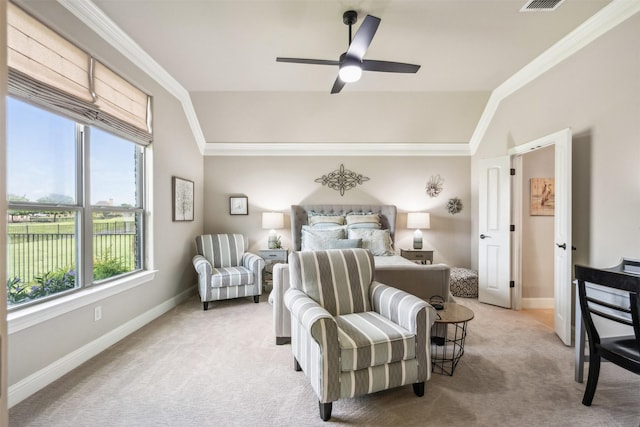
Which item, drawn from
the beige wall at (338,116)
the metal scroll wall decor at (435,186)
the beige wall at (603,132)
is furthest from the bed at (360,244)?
the beige wall at (603,132)

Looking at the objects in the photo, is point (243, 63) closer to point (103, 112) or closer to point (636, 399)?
point (103, 112)

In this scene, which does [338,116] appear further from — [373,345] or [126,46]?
[373,345]

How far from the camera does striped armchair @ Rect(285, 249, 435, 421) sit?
74.2 inches

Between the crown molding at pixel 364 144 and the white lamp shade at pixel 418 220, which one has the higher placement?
the crown molding at pixel 364 144

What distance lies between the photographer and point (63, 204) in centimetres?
255

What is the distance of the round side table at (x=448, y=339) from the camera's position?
2.38 metres

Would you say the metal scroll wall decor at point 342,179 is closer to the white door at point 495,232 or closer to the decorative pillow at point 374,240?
the decorative pillow at point 374,240

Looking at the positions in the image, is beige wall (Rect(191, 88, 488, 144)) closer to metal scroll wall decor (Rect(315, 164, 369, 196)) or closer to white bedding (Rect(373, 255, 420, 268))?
metal scroll wall decor (Rect(315, 164, 369, 196))

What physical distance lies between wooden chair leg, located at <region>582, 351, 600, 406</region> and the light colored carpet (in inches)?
2.1

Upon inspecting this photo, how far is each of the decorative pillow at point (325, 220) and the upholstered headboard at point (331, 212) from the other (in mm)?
259

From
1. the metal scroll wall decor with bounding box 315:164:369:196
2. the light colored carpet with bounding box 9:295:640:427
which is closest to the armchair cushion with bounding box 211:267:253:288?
the light colored carpet with bounding box 9:295:640:427

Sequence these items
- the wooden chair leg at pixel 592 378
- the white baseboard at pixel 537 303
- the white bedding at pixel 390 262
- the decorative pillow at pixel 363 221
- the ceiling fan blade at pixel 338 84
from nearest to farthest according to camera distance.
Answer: the wooden chair leg at pixel 592 378, the ceiling fan blade at pixel 338 84, the white bedding at pixel 390 262, the white baseboard at pixel 537 303, the decorative pillow at pixel 363 221

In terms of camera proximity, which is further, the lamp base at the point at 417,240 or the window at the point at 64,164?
the lamp base at the point at 417,240

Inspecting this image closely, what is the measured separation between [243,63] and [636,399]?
4.63 metres
